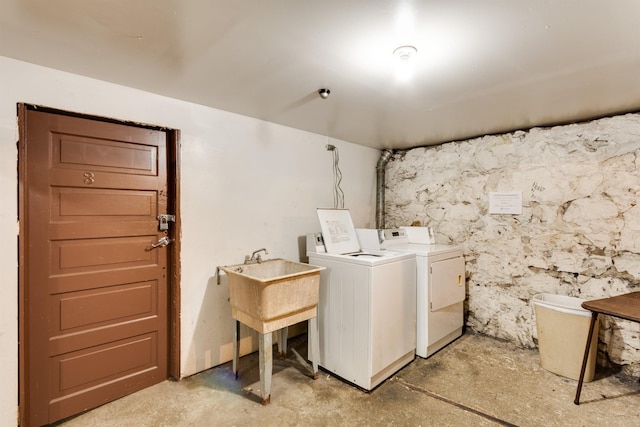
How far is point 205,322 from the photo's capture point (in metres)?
2.39

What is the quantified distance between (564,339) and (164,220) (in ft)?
10.2

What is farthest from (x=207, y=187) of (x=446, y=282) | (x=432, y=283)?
(x=446, y=282)

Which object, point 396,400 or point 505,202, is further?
point 505,202

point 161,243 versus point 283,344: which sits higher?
point 161,243

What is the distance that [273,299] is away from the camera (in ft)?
6.50

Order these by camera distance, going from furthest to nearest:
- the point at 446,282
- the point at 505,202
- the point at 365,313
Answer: the point at 505,202 < the point at 446,282 < the point at 365,313

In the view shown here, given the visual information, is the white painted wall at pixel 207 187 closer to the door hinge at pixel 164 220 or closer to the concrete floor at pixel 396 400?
the door hinge at pixel 164 220

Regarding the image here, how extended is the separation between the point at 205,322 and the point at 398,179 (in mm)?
2688

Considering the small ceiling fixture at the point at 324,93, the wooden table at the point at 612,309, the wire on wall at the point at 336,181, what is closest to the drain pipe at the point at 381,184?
the wire on wall at the point at 336,181

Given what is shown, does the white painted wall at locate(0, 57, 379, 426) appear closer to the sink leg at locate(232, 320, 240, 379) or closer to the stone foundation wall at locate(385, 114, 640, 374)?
the sink leg at locate(232, 320, 240, 379)

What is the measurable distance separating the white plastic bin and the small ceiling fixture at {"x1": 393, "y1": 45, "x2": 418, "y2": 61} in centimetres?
221

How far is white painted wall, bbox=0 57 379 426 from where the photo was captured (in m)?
1.66

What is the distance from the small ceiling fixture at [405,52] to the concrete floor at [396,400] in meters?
2.04

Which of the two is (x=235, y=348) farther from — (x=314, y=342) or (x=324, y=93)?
(x=324, y=93)
